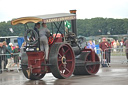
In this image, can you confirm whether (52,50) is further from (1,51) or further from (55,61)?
(1,51)

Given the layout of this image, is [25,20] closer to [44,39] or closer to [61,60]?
[44,39]

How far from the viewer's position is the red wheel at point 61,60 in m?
11.4

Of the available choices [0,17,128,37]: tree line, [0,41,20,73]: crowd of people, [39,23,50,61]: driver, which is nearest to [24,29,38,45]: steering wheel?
[39,23,50,61]: driver

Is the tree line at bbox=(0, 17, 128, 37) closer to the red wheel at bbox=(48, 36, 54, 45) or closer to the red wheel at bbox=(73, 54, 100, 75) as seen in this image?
the red wheel at bbox=(73, 54, 100, 75)

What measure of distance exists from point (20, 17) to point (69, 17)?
5.81ft

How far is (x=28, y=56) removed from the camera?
38.1ft

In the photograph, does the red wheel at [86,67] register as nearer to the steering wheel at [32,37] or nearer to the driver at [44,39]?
the driver at [44,39]

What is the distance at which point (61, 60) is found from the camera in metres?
11.9

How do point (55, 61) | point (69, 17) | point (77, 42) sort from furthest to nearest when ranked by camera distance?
point (77, 42) → point (69, 17) → point (55, 61)

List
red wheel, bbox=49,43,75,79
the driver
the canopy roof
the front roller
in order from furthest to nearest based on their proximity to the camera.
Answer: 1. the front roller
2. the driver
3. red wheel, bbox=49,43,75,79
4. the canopy roof

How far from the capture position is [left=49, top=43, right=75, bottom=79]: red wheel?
37.3 feet

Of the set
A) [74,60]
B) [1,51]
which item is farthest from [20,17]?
[1,51]

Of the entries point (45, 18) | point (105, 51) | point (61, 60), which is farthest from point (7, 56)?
point (45, 18)

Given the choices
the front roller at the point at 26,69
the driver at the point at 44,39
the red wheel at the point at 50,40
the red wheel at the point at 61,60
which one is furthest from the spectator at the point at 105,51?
the driver at the point at 44,39
